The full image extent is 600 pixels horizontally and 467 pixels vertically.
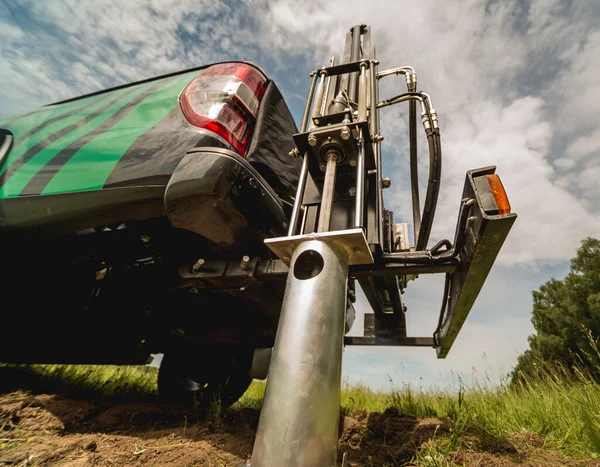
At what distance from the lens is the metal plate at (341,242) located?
990mm

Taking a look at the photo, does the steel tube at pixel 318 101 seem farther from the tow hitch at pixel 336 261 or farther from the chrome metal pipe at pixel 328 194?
the chrome metal pipe at pixel 328 194

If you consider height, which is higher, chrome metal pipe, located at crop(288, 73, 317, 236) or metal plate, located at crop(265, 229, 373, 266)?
chrome metal pipe, located at crop(288, 73, 317, 236)

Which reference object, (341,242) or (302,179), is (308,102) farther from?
(341,242)

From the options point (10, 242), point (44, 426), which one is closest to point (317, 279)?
point (44, 426)

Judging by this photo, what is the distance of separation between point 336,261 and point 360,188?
388 millimetres

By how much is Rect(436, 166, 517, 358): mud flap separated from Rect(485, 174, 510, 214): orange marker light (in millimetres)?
25

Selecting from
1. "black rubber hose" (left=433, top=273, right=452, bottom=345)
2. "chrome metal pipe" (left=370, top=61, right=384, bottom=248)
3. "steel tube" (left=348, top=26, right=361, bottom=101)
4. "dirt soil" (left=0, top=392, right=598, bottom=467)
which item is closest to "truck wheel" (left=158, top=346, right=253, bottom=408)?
"dirt soil" (left=0, top=392, right=598, bottom=467)

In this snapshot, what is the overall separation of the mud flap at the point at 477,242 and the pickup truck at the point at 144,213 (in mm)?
777

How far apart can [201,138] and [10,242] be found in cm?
141

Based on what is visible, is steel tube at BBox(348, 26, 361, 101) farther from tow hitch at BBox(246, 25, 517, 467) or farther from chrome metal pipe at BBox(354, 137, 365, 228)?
chrome metal pipe at BBox(354, 137, 365, 228)

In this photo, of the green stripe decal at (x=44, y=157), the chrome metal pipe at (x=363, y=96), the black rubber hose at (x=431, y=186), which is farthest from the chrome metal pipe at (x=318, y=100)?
the green stripe decal at (x=44, y=157)

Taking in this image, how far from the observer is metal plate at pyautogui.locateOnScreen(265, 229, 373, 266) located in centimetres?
99

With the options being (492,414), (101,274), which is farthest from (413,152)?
(101,274)

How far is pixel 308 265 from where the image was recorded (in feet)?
3.56
